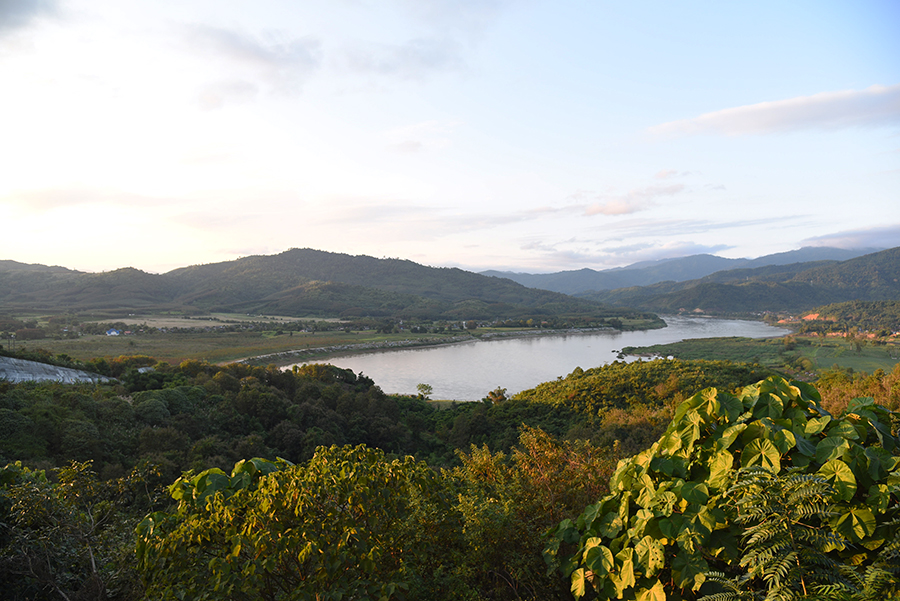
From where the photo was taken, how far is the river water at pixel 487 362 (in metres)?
45.1

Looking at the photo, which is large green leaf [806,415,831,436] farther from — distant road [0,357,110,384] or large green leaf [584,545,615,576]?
distant road [0,357,110,384]

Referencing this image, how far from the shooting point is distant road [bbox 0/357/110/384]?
60.2 feet

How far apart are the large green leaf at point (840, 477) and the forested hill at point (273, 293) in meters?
110

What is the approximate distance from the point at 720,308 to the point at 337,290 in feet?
390

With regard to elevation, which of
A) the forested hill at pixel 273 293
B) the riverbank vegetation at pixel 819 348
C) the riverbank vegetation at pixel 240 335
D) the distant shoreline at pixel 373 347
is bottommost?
the riverbank vegetation at pixel 819 348

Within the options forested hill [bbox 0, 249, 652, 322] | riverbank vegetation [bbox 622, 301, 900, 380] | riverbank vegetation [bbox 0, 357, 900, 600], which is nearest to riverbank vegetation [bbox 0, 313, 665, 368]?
forested hill [bbox 0, 249, 652, 322]

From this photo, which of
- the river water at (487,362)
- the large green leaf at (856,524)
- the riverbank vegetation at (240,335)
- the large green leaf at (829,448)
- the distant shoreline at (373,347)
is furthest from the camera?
the distant shoreline at (373,347)

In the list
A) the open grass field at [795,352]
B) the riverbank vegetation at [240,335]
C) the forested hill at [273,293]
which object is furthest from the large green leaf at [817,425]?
the forested hill at [273,293]

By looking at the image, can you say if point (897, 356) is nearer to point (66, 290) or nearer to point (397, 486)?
point (397, 486)

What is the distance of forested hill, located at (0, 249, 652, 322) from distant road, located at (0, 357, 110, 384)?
90901mm

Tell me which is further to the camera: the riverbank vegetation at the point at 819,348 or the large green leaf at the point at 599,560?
the riverbank vegetation at the point at 819,348

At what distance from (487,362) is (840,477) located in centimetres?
5692

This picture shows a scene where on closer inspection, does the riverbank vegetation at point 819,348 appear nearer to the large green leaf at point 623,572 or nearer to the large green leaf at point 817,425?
the large green leaf at point 817,425

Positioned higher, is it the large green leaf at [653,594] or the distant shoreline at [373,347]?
the large green leaf at [653,594]
